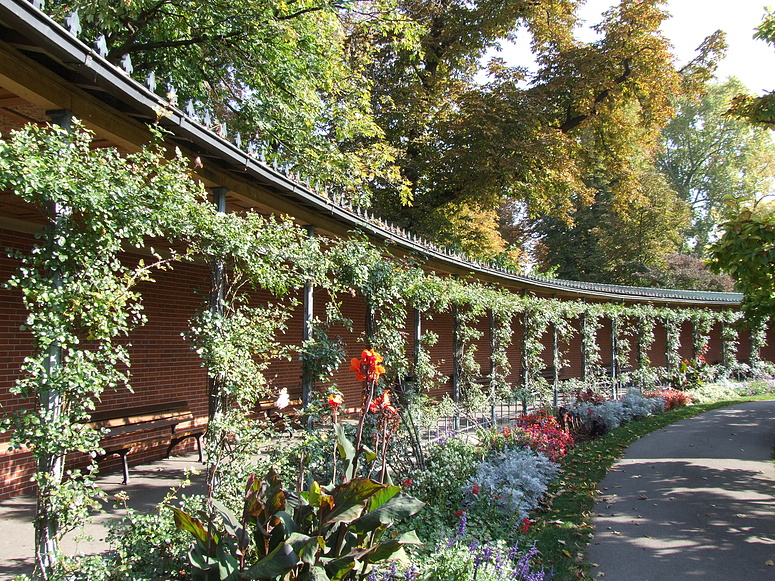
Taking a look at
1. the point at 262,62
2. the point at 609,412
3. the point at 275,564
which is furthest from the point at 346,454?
the point at 609,412

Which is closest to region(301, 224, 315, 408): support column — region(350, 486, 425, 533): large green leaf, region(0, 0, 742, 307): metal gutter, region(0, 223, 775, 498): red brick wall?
region(0, 223, 775, 498): red brick wall

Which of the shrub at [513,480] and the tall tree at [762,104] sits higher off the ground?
the tall tree at [762,104]

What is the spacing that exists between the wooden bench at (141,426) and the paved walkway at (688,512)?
480 cm

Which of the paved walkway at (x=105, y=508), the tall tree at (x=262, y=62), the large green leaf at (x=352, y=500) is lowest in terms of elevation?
the paved walkway at (x=105, y=508)

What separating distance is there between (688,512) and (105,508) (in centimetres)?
607

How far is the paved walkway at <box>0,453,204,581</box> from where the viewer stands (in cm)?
393

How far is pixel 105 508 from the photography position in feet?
17.4

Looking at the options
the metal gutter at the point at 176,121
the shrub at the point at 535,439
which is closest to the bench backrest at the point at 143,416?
the metal gutter at the point at 176,121

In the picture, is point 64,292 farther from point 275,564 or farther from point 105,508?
point 105,508

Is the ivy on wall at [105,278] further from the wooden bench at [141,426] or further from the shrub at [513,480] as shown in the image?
the shrub at [513,480]

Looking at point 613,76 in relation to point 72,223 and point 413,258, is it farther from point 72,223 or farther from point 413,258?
point 72,223

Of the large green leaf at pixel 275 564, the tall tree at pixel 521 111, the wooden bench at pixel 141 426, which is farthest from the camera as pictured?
the tall tree at pixel 521 111

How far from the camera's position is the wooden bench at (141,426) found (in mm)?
6117

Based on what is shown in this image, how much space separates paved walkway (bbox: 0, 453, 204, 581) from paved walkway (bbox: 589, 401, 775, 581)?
13.1 feet
